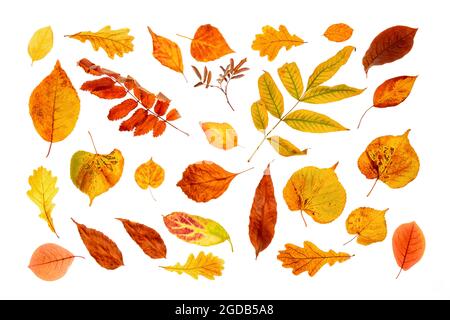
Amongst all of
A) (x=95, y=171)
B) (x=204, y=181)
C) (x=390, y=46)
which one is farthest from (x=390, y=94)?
(x=95, y=171)

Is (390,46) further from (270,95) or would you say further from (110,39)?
(110,39)

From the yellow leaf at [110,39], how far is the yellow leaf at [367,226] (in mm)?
628

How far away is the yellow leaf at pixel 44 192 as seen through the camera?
3.49 ft

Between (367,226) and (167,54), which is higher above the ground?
(167,54)

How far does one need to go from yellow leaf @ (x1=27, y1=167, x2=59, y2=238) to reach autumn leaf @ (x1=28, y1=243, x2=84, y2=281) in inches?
1.7

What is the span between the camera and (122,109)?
106 centimetres

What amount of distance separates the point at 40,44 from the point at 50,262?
1.61 feet

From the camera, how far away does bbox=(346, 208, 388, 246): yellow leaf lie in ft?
3.46

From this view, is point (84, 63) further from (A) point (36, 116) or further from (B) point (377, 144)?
(B) point (377, 144)

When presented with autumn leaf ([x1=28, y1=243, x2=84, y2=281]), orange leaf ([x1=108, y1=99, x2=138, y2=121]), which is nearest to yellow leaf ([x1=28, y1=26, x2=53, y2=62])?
orange leaf ([x1=108, y1=99, x2=138, y2=121])

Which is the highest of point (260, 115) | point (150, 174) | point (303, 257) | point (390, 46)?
point (390, 46)

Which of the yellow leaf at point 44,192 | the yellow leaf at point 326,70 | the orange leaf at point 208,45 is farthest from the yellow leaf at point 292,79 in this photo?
the yellow leaf at point 44,192

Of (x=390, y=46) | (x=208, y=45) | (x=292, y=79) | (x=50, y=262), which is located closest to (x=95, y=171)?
(x=50, y=262)

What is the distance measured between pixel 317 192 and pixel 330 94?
22cm
